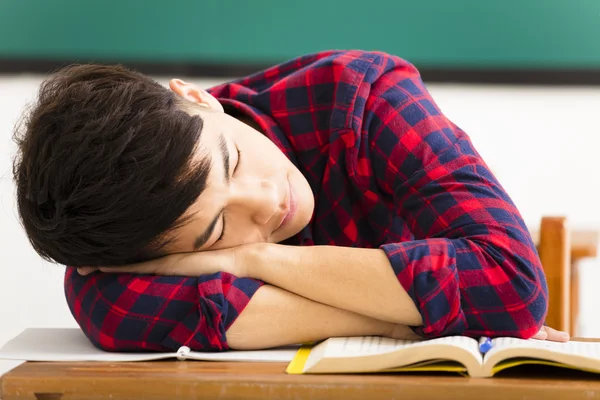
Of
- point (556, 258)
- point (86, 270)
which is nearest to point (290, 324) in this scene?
point (86, 270)

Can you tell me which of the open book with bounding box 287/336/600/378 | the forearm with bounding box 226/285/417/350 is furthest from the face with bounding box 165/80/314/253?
the open book with bounding box 287/336/600/378

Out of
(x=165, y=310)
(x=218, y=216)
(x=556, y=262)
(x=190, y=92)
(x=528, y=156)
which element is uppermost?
(x=190, y=92)

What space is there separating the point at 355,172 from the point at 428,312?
0.33 metres

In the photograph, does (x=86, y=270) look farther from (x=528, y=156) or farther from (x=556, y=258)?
(x=528, y=156)

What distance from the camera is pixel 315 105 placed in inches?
54.2

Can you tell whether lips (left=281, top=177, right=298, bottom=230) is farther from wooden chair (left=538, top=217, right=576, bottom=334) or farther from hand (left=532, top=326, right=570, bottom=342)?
wooden chair (left=538, top=217, right=576, bottom=334)

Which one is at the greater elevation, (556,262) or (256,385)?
(256,385)

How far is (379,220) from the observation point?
4.53ft

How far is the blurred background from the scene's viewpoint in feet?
9.50

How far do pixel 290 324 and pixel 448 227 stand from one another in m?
0.26

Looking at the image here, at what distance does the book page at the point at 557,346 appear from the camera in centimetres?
94

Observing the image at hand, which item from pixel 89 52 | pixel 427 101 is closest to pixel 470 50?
pixel 89 52

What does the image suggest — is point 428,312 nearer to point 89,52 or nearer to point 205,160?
point 205,160

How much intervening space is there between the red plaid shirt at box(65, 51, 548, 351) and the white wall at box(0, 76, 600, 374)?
159cm
